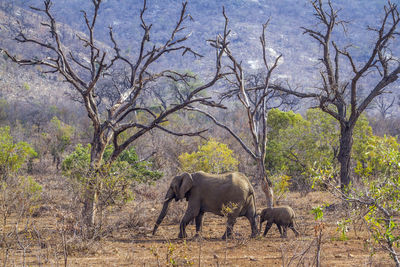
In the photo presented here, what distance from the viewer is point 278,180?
631 inches

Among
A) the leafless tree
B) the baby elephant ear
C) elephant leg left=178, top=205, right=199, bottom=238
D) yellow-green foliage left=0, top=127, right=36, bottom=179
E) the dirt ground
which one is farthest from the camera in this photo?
the leafless tree

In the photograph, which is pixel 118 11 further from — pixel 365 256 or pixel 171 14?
pixel 365 256

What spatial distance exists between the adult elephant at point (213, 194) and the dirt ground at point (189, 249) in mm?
528

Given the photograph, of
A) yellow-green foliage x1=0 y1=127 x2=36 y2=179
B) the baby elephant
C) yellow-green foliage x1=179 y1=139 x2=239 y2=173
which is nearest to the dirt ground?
the baby elephant

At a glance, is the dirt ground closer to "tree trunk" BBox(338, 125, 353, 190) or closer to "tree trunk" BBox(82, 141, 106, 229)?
"tree trunk" BBox(82, 141, 106, 229)

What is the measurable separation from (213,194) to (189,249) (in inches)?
86.9

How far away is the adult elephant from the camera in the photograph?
34.0 ft

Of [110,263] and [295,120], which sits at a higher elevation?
[295,120]

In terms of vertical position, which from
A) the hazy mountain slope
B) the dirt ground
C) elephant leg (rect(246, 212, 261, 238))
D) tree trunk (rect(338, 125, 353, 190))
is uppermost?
the hazy mountain slope

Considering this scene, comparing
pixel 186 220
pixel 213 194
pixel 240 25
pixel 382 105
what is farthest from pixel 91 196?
pixel 240 25

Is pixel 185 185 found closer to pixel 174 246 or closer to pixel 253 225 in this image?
pixel 253 225

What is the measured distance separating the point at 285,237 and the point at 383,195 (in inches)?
196

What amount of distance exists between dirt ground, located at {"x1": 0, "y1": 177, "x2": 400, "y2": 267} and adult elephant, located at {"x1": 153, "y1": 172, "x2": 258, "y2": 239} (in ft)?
1.73

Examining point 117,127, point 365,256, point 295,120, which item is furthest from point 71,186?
point 295,120
